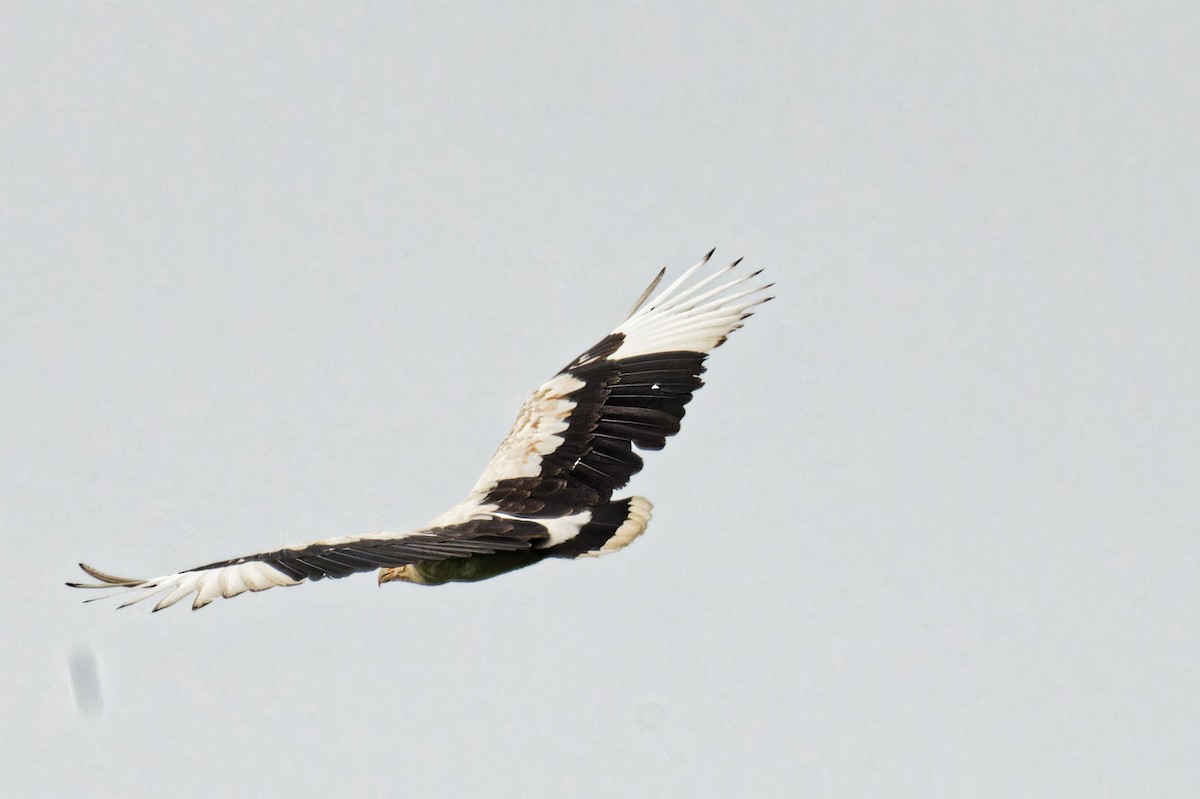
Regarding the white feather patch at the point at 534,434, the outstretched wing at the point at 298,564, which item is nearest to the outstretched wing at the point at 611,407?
the white feather patch at the point at 534,434

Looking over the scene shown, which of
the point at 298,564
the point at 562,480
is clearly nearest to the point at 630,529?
the point at 562,480

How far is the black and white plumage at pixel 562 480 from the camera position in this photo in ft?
35.2

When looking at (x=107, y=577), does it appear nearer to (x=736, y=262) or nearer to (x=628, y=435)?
(x=628, y=435)

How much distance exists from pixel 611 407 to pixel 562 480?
0.93 meters

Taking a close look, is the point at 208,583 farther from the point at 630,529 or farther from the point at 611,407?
the point at 611,407

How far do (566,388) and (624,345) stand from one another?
803mm

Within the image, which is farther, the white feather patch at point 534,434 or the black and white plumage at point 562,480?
the white feather patch at point 534,434

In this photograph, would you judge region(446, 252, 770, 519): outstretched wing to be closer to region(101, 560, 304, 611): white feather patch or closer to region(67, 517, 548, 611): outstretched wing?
region(67, 517, 548, 611): outstretched wing

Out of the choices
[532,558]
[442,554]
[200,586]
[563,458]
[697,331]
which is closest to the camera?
[200,586]

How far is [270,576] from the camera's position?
10.5 metres

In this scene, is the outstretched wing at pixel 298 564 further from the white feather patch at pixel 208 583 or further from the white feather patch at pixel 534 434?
the white feather patch at pixel 534 434

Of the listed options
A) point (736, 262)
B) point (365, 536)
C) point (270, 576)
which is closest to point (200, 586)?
point (270, 576)

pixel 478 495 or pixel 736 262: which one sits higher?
pixel 736 262

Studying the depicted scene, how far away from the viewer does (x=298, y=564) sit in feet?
35.3
